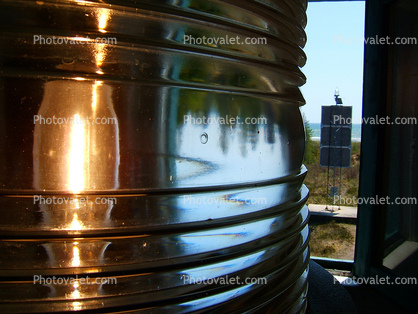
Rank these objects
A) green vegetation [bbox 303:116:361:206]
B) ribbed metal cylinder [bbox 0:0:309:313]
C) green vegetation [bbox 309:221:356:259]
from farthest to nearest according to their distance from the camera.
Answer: green vegetation [bbox 303:116:361:206], green vegetation [bbox 309:221:356:259], ribbed metal cylinder [bbox 0:0:309:313]

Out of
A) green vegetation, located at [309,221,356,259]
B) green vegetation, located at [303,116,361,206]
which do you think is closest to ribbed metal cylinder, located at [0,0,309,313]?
green vegetation, located at [309,221,356,259]

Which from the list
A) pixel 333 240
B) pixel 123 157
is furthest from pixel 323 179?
pixel 123 157

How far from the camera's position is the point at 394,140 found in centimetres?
308

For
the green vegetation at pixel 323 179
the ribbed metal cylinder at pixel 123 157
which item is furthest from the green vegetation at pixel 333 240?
the ribbed metal cylinder at pixel 123 157

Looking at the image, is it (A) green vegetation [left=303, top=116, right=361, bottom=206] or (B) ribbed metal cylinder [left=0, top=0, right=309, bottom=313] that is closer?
(B) ribbed metal cylinder [left=0, top=0, right=309, bottom=313]

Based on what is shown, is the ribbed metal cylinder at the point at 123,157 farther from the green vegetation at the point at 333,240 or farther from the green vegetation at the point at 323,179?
the green vegetation at the point at 323,179

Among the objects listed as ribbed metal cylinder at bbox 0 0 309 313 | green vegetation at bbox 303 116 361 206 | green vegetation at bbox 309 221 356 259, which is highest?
ribbed metal cylinder at bbox 0 0 309 313

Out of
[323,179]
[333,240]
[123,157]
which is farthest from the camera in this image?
[323,179]

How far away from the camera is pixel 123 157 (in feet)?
2.16

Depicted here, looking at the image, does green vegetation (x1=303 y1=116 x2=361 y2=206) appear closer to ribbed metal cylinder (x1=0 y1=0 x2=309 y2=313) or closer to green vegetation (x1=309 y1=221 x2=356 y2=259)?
green vegetation (x1=309 y1=221 x2=356 y2=259)

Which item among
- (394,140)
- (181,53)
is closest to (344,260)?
(394,140)

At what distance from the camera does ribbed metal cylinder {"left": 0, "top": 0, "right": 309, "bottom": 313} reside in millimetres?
638

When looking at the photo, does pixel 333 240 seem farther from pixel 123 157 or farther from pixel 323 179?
pixel 123 157

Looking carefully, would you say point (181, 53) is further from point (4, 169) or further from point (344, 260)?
point (344, 260)
